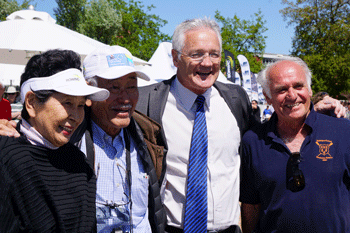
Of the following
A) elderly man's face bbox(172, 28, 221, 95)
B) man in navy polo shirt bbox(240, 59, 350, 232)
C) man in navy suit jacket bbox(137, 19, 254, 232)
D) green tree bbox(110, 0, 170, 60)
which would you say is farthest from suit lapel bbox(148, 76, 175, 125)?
green tree bbox(110, 0, 170, 60)

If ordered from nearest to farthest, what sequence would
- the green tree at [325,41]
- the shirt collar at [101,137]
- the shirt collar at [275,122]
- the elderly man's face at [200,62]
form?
the shirt collar at [101,137] < the shirt collar at [275,122] < the elderly man's face at [200,62] < the green tree at [325,41]

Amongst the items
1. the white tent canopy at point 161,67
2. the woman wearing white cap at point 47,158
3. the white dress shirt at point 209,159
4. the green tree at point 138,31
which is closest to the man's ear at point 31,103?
the woman wearing white cap at point 47,158

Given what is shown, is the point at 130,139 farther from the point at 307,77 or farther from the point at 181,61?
the point at 307,77

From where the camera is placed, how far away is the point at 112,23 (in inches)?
1061

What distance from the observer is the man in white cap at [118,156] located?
2035 mm

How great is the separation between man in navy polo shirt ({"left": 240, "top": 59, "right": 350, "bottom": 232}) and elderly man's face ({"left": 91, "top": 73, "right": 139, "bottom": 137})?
1.05 meters

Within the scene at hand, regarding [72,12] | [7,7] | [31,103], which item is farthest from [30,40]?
[72,12]

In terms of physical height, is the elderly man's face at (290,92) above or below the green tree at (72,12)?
below

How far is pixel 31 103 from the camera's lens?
162 centimetres

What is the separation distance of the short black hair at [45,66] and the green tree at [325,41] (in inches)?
1027

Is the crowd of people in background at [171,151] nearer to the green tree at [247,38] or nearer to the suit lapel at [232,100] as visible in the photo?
the suit lapel at [232,100]

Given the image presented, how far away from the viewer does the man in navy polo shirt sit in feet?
7.20

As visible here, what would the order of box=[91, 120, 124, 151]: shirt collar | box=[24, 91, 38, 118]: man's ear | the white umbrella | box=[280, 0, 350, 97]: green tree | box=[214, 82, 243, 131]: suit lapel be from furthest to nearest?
1. box=[280, 0, 350, 97]: green tree
2. the white umbrella
3. box=[214, 82, 243, 131]: suit lapel
4. box=[91, 120, 124, 151]: shirt collar
5. box=[24, 91, 38, 118]: man's ear

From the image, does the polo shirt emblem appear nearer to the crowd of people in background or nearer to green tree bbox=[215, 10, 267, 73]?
the crowd of people in background
